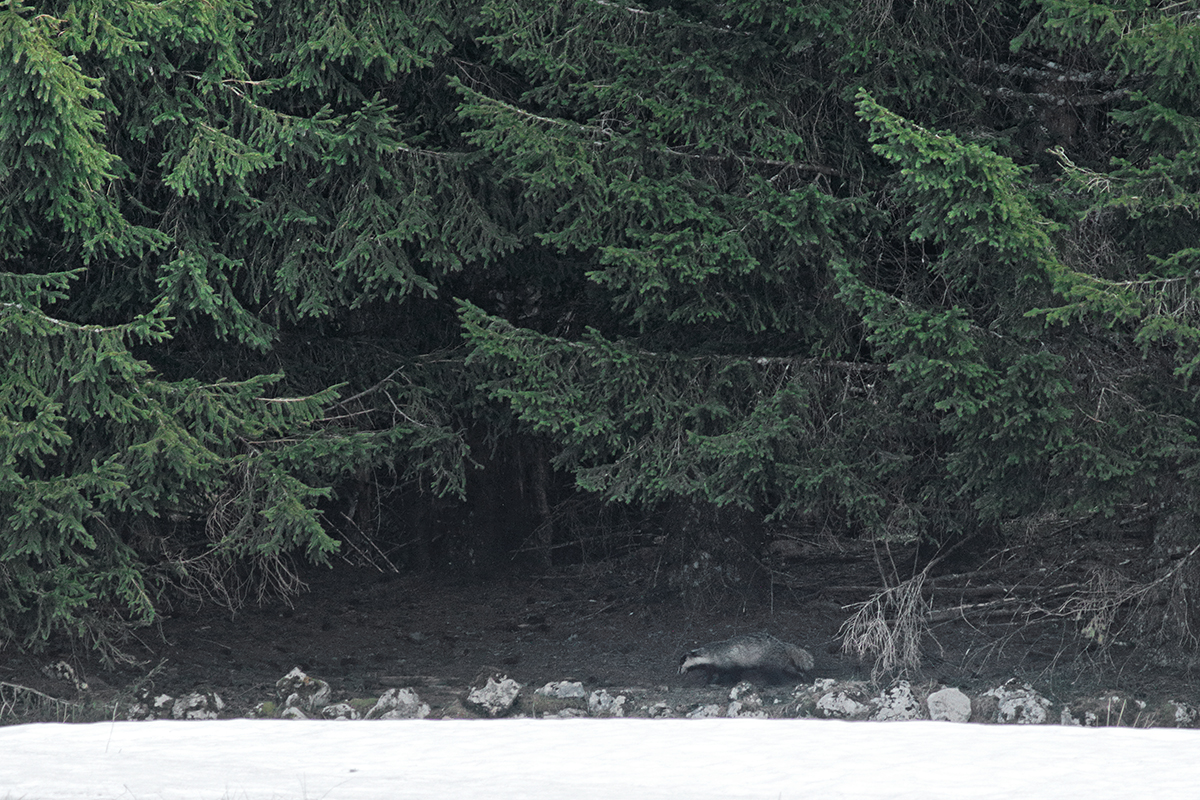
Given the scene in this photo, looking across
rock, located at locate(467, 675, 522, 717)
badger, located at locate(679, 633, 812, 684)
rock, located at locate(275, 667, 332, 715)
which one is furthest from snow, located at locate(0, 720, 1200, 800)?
badger, located at locate(679, 633, 812, 684)

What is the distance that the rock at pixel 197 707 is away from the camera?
849 cm

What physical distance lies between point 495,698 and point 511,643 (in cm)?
190

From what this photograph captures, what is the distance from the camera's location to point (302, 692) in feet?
29.8

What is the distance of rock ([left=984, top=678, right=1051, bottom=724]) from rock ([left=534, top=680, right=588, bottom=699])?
288 centimetres

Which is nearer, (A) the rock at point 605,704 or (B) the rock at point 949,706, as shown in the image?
(B) the rock at point 949,706

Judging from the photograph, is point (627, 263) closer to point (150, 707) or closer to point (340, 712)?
point (340, 712)

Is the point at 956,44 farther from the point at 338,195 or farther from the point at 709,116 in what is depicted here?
the point at 338,195

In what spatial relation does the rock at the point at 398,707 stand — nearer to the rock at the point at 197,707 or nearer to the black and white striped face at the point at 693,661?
the rock at the point at 197,707

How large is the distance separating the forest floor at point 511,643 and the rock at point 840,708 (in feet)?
2.63

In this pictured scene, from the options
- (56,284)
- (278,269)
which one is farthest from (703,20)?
(56,284)

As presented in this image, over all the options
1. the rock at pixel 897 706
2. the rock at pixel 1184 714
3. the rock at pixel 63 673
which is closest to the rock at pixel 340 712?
the rock at pixel 63 673

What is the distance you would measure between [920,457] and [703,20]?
12.3 feet

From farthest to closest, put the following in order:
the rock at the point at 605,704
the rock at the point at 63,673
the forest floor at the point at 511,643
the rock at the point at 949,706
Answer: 1. the forest floor at the point at 511,643
2. the rock at the point at 63,673
3. the rock at the point at 605,704
4. the rock at the point at 949,706

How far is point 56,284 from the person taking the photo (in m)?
7.79
